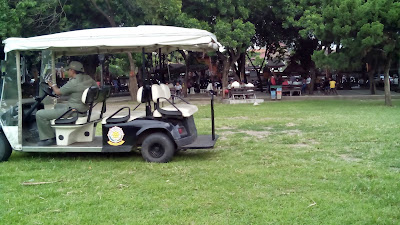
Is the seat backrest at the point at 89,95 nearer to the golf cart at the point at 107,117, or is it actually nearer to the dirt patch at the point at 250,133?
the golf cart at the point at 107,117

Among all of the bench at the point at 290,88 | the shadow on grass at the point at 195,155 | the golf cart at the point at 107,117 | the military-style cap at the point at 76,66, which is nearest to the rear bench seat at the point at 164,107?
the golf cart at the point at 107,117

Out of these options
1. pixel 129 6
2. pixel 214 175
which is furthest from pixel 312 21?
pixel 214 175

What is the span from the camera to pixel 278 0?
67.4ft

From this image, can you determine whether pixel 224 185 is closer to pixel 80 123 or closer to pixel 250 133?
pixel 80 123

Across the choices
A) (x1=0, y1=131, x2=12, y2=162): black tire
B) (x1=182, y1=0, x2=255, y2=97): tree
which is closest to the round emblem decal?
(x1=0, y1=131, x2=12, y2=162): black tire

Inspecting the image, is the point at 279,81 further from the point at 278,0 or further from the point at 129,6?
the point at 129,6

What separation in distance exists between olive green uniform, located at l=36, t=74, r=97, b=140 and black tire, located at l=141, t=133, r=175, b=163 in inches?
54.6

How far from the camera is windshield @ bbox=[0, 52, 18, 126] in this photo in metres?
6.88

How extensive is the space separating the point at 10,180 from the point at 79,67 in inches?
94.8

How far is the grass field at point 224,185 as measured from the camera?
14.1 feet

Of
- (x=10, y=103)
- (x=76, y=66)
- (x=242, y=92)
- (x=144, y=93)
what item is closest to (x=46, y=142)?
(x=10, y=103)

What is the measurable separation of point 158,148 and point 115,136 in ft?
2.48

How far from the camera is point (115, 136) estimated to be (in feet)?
22.0

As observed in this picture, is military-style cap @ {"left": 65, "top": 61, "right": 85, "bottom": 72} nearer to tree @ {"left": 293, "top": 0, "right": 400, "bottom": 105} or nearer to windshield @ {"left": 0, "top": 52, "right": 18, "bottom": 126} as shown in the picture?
windshield @ {"left": 0, "top": 52, "right": 18, "bottom": 126}
